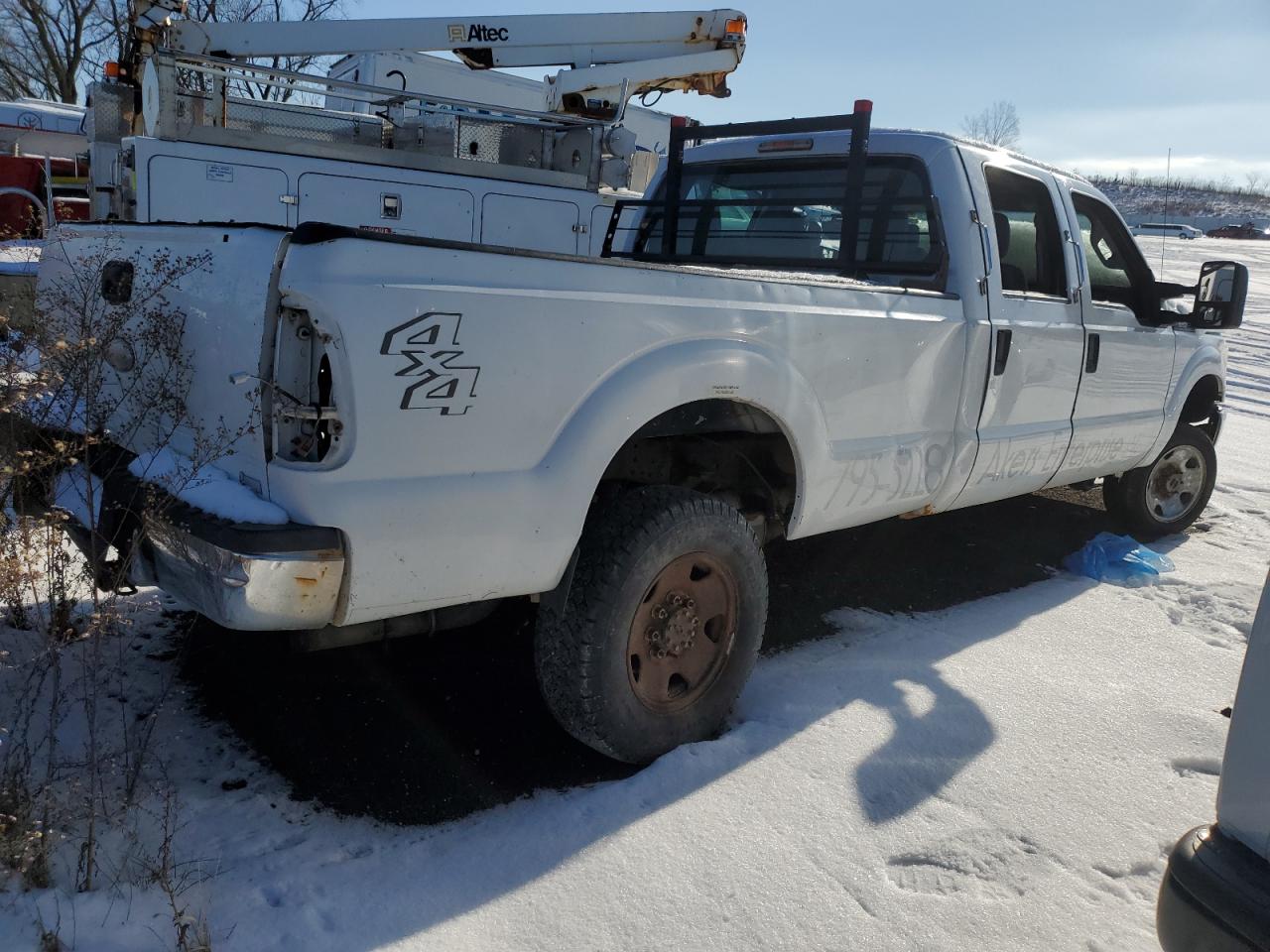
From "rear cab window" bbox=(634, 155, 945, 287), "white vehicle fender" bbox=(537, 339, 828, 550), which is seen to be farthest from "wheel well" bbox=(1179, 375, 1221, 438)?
"white vehicle fender" bbox=(537, 339, 828, 550)

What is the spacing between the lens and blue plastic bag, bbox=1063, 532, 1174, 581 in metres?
5.25

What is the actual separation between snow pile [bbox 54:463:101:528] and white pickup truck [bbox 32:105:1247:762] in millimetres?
198

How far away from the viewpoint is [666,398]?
2887 millimetres

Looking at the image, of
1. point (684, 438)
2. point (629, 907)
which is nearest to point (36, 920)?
point (629, 907)

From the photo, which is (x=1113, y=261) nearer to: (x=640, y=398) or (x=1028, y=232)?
(x=1028, y=232)

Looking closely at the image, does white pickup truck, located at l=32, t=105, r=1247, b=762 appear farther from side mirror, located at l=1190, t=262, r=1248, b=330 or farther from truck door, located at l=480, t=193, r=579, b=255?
truck door, located at l=480, t=193, r=579, b=255

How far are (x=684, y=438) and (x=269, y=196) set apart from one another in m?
6.11

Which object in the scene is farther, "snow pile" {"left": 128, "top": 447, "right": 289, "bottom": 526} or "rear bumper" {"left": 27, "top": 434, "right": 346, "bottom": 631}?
"snow pile" {"left": 128, "top": 447, "right": 289, "bottom": 526}

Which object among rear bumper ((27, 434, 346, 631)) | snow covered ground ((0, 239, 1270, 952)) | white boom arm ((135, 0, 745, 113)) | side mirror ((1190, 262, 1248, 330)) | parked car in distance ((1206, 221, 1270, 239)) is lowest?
snow covered ground ((0, 239, 1270, 952))

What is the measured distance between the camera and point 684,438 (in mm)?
3525

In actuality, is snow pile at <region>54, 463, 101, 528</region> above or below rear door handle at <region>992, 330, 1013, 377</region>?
below

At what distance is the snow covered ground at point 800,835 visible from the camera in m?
2.38

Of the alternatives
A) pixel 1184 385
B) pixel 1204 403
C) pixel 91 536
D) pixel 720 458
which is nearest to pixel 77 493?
pixel 91 536

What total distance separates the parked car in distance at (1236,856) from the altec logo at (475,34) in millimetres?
7611
